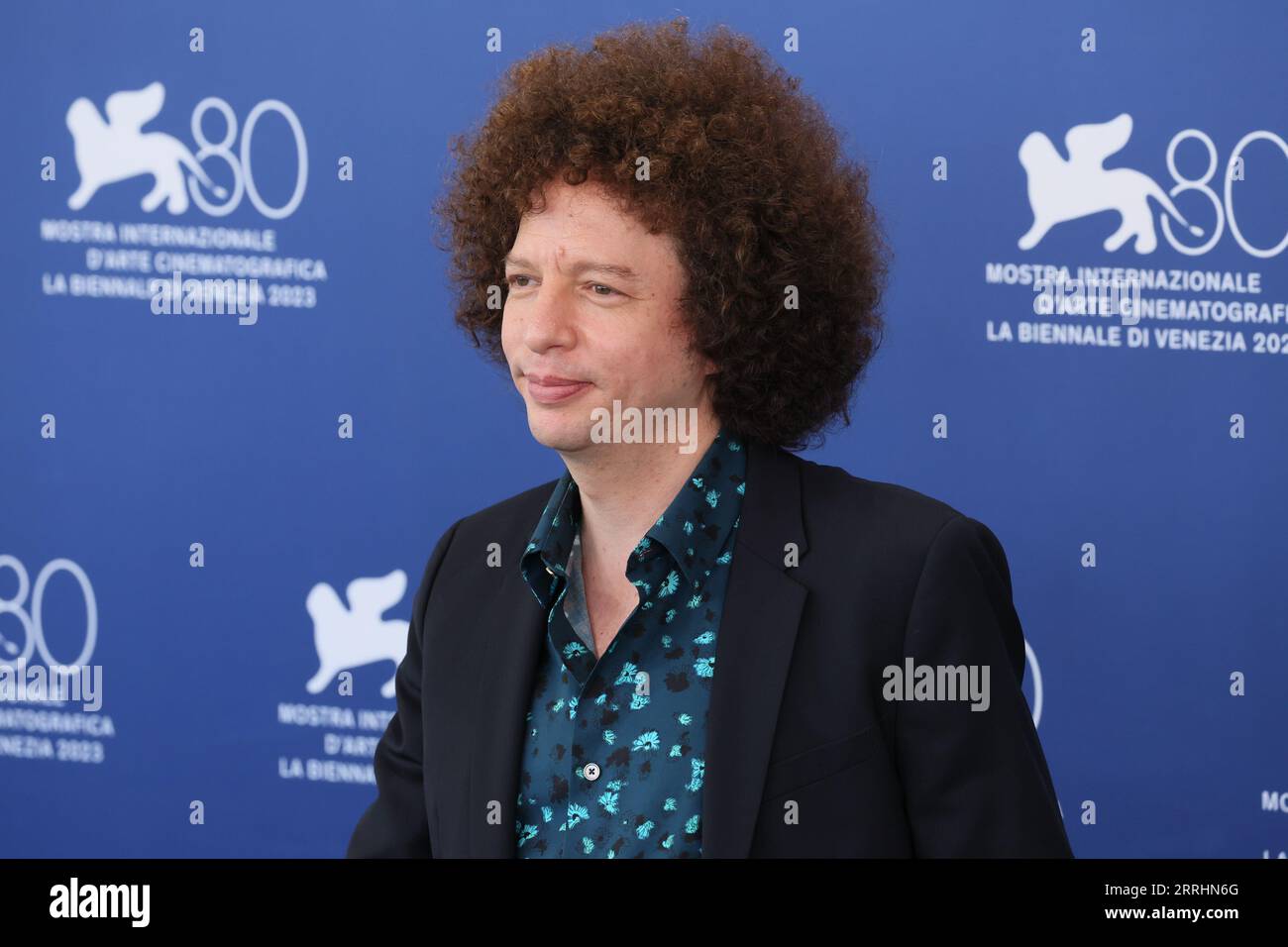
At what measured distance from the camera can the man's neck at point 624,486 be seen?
148 cm

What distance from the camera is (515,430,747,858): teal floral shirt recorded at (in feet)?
4.47

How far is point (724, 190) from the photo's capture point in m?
1.51

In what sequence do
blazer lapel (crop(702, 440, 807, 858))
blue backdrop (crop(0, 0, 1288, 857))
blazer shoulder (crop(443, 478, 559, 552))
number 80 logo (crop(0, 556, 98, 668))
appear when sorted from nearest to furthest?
1. blazer lapel (crop(702, 440, 807, 858))
2. blazer shoulder (crop(443, 478, 559, 552))
3. blue backdrop (crop(0, 0, 1288, 857))
4. number 80 logo (crop(0, 556, 98, 668))

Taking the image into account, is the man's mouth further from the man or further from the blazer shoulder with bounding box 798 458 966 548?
the blazer shoulder with bounding box 798 458 966 548

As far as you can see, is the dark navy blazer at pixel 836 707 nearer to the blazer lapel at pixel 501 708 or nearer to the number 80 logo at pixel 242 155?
the blazer lapel at pixel 501 708

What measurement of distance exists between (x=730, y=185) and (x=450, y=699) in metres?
0.61

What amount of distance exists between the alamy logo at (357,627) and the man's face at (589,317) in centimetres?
150

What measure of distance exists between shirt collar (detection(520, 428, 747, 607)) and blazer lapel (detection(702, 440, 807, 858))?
3cm

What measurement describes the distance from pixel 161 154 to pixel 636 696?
2077mm
